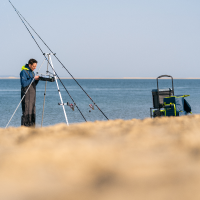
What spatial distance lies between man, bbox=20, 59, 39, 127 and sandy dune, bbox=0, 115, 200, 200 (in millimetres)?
1885

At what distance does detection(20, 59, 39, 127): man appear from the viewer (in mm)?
4961

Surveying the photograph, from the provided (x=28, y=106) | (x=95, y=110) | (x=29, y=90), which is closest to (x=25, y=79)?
(x=29, y=90)

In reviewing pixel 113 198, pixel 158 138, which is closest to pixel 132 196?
pixel 113 198

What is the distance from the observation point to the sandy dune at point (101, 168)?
179 cm

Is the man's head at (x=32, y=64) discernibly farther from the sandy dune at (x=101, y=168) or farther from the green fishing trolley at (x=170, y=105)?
the green fishing trolley at (x=170, y=105)

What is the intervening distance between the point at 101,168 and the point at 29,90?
311 cm

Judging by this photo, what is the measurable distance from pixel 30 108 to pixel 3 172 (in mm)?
2970

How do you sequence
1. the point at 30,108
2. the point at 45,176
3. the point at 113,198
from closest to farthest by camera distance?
the point at 113,198 → the point at 45,176 → the point at 30,108

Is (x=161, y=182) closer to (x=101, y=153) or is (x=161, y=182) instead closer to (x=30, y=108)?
(x=101, y=153)

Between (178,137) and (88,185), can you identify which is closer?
(88,185)

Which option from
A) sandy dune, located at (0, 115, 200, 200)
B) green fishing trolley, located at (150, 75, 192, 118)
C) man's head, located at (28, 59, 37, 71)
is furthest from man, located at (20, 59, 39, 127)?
green fishing trolley, located at (150, 75, 192, 118)

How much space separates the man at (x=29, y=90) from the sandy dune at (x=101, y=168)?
6.19 feet

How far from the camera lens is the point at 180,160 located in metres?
2.32

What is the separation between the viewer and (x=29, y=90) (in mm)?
4992
